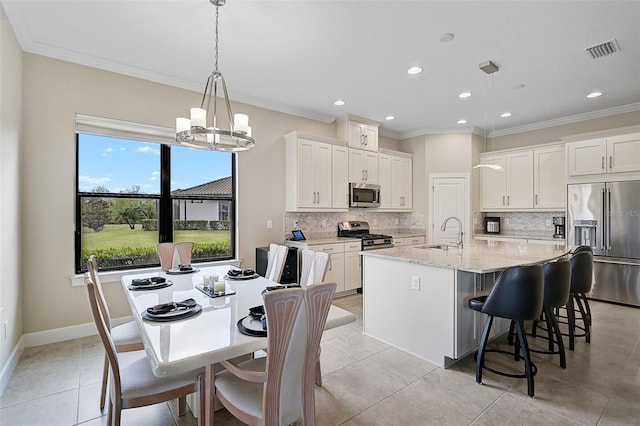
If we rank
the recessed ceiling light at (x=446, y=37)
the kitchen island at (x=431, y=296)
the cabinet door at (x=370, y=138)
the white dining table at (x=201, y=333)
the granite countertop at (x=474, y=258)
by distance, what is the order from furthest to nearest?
1. the cabinet door at (x=370, y=138)
2. the recessed ceiling light at (x=446, y=37)
3. the kitchen island at (x=431, y=296)
4. the granite countertop at (x=474, y=258)
5. the white dining table at (x=201, y=333)

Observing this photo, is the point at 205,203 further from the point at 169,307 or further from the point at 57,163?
the point at 169,307

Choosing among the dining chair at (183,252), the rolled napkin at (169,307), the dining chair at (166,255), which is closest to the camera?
the rolled napkin at (169,307)

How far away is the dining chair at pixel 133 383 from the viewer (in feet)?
4.88

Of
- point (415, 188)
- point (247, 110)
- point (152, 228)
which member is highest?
point (247, 110)

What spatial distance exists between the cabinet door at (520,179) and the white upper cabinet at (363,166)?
2.50m

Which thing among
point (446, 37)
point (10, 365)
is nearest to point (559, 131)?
point (446, 37)

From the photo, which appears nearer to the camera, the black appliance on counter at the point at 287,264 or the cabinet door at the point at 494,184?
the black appliance on counter at the point at 287,264

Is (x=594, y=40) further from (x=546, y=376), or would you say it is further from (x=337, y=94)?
(x=546, y=376)

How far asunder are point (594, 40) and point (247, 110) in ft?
12.8

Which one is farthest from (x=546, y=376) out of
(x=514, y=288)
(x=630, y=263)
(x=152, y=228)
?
(x=152, y=228)

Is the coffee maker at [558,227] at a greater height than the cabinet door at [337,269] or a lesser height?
greater

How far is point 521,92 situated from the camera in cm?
426

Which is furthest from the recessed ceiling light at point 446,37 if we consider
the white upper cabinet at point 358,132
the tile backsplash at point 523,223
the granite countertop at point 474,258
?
the tile backsplash at point 523,223

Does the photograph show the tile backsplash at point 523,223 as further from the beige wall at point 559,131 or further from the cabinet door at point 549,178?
the beige wall at point 559,131
